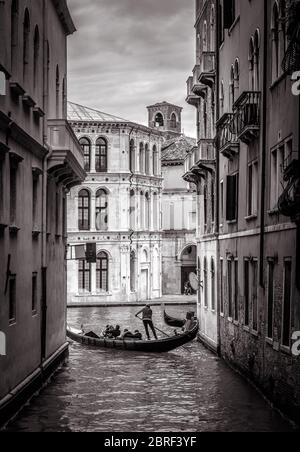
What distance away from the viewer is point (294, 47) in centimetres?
1419

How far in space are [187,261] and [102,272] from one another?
867 centimetres

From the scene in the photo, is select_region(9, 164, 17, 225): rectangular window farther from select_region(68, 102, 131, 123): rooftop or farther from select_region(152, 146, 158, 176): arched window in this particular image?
select_region(152, 146, 158, 176): arched window

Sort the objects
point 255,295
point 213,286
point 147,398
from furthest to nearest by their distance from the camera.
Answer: point 213,286 → point 255,295 → point 147,398

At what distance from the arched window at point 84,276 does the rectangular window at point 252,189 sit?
2877cm

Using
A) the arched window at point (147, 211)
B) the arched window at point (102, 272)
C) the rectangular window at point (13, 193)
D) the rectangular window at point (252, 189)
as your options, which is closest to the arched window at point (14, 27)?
the rectangular window at point (13, 193)

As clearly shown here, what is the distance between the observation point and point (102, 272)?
4888cm

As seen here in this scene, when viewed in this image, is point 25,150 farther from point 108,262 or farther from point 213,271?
point 108,262

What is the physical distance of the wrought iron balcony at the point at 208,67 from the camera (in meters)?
25.9

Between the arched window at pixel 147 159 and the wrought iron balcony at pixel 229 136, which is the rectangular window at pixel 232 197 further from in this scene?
the arched window at pixel 147 159

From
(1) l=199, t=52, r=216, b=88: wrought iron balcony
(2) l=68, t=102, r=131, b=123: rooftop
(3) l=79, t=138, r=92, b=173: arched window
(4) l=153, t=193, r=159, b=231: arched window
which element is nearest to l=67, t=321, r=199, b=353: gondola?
(1) l=199, t=52, r=216, b=88: wrought iron balcony

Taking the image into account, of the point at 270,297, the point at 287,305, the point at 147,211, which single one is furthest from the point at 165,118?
the point at 287,305

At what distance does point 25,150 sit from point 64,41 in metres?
8.01

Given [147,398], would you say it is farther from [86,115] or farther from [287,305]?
[86,115]

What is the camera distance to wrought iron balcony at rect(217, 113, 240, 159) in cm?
2112
